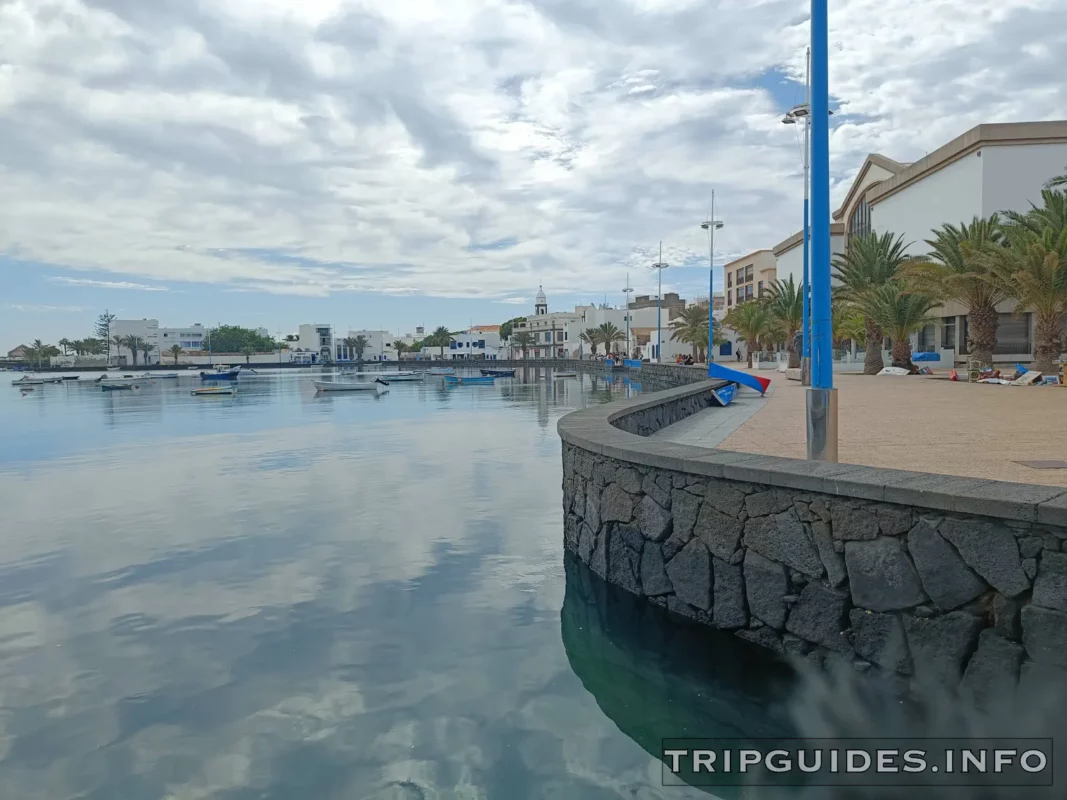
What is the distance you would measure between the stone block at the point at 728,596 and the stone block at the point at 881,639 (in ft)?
3.40

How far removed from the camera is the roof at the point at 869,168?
57.5 meters

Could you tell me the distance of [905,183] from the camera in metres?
49.8

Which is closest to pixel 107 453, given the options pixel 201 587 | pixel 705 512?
pixel 201 587

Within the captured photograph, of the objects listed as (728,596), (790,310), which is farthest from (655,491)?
(790,310)

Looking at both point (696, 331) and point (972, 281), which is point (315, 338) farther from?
point (972, 281)

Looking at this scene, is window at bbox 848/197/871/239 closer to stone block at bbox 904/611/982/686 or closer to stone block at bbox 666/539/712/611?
stone block at bbox 666/539/712/611

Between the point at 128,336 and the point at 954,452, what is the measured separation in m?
170

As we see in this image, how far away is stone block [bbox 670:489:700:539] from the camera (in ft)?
22.6

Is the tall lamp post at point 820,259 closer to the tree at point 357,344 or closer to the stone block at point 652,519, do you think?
the stone block at point 652,519

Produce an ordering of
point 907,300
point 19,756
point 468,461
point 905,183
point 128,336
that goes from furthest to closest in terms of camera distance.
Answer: point 128,336 → point 905,183 → point 907,300 → point 468,461 → point 19,756

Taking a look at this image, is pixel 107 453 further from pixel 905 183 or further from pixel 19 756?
pixel 905 183

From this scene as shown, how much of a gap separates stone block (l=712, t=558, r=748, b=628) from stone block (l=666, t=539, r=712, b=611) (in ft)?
0.29

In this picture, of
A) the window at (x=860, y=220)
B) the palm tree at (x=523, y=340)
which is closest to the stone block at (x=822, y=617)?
the window at (x=860, y=220)

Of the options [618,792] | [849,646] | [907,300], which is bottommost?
[618,792]
